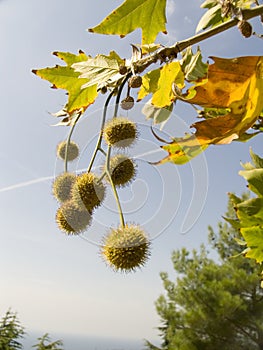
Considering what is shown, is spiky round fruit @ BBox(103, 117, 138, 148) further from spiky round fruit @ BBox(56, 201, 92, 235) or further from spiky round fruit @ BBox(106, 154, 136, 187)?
spiky round fruit @ BBox(56, 201, 92, 235)

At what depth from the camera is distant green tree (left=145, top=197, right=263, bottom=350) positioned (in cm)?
1060

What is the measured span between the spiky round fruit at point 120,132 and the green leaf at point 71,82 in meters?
0.10

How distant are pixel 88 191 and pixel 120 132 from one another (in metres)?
0.13

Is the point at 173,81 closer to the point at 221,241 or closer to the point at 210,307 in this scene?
the point at 210,307

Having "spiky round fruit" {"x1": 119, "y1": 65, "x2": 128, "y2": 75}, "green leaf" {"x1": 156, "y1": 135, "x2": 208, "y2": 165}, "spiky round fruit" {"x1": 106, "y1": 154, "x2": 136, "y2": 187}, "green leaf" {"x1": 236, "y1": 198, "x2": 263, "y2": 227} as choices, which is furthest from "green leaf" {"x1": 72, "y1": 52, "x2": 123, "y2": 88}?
Answer: "spiky round fruit" {"x1": 106, "y1": 154, "x2": 136, "y2": 187}

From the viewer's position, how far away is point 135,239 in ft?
2.99

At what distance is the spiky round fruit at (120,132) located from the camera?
0.69 meters

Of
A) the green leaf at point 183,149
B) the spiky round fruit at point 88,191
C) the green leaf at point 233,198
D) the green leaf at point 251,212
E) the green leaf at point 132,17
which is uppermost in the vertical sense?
the spiky round fruit at point 88,191

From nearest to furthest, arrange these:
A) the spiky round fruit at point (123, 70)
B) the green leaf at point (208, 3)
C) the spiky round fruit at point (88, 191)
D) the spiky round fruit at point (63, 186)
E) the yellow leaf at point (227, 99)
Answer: the yellow leaf at point (227, 99) → the spiky round fruit at point (123, 70) → the green leaf at point (208, 3) → the spiky round fruit at point (88, 191) → the spiky round fruit at point (63, 186)

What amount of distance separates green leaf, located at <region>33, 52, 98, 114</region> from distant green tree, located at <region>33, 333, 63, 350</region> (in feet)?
31.5

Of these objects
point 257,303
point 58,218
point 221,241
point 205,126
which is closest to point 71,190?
point 58,218

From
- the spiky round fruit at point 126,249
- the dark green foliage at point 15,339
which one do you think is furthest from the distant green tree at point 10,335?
the spiky round fruit at point 126,249

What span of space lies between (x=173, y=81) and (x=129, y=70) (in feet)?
0.19

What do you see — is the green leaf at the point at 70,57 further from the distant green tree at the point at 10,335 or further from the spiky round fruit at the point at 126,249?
the distant green tree at the point at 10,335
